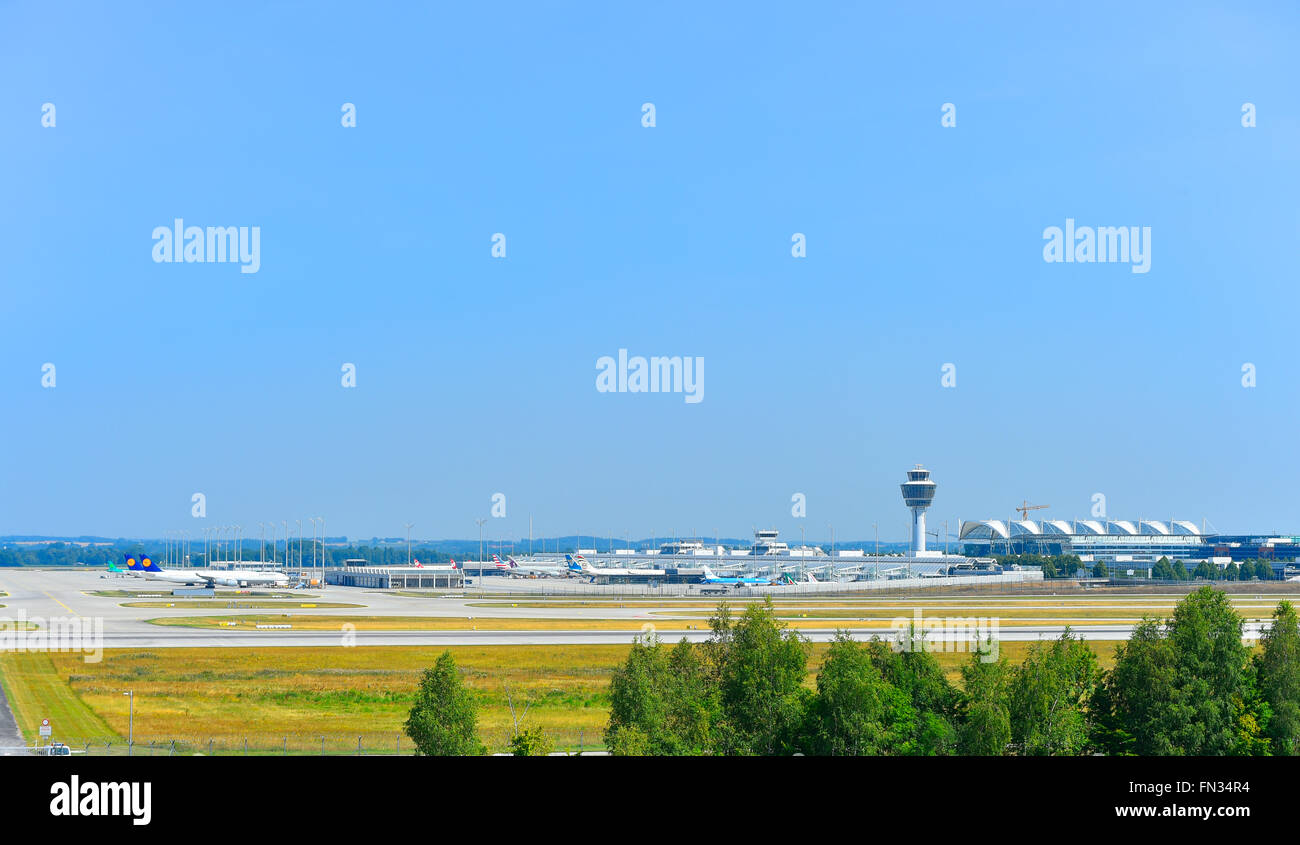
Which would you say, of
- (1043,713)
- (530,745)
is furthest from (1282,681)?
(530,745)

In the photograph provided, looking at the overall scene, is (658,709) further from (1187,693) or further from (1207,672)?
(1207,672)

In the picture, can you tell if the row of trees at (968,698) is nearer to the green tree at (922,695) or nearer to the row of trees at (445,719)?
the green tree at (922,695)

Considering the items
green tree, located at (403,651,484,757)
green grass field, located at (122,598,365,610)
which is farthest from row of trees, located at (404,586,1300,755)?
A: green grass field, located at (122,598,365,610)

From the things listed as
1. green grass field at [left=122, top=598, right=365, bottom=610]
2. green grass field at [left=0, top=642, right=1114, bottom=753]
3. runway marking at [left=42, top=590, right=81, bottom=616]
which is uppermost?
green grass field at [left=0, top=642, right=1114, bottom=753]

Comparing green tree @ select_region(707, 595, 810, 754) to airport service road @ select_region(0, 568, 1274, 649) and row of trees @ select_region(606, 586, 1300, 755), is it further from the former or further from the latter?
airport service road @ select_region(0, 568, 1274, 649)
